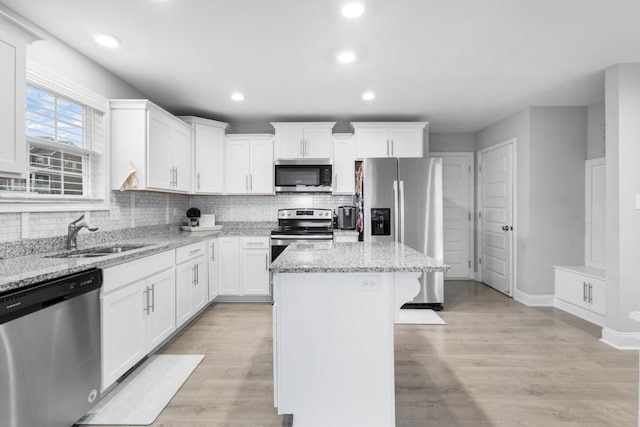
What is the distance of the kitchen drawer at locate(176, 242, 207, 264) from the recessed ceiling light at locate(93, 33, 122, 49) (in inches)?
67.7

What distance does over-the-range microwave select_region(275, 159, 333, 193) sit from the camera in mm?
4156

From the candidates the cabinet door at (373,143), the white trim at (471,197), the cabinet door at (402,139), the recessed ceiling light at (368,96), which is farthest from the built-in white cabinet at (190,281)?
the white trim at (471,197)

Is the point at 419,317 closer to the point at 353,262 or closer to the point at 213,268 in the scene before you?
the point at 353,262

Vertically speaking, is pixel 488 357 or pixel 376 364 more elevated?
pixel 376 364

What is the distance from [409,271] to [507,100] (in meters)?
3.18

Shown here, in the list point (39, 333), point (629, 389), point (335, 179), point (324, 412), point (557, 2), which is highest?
Answer: point (557, 2)

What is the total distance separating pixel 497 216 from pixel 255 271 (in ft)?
11.4

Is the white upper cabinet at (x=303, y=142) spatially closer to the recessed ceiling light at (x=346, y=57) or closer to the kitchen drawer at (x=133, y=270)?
the recessed ceiling light at (x=346, y=57)

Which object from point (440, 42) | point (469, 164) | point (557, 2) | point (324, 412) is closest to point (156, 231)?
point (324, 412)

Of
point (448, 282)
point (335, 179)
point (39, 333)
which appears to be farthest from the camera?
point (448, 282)

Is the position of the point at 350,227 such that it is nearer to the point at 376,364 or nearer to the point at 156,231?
the point at 156,231

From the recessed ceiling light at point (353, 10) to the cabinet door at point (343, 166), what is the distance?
221 cm

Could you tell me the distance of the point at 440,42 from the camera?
7.90 ft

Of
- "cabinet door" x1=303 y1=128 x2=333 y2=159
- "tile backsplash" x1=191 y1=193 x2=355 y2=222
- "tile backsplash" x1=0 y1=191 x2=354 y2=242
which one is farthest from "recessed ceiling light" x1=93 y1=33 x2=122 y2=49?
"tile backsplash" x1=191 y1=193 x2=355 y2=222
